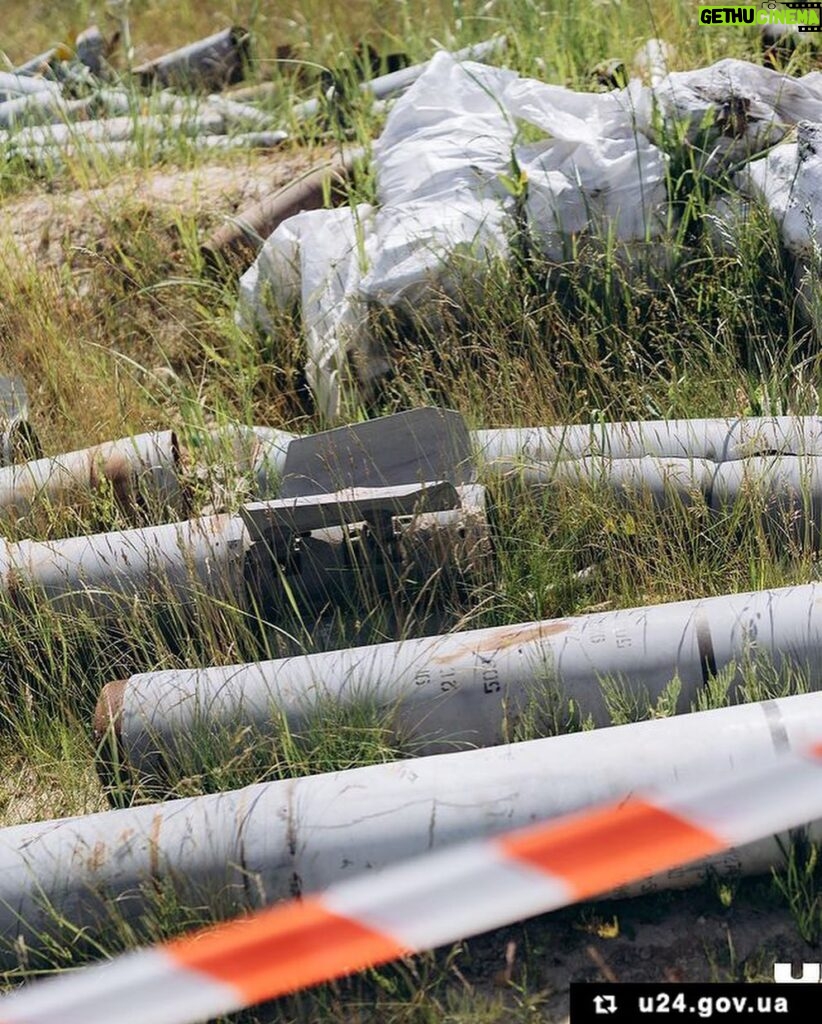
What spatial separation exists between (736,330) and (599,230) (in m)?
0.57

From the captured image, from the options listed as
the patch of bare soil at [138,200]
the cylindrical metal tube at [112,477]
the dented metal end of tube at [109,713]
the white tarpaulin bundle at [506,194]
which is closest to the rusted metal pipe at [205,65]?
the patch of bare soil at [138,200]

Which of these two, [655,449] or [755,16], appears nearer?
[655,449]

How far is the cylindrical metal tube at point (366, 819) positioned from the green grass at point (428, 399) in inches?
3.1

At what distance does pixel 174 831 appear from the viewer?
2.35 metres

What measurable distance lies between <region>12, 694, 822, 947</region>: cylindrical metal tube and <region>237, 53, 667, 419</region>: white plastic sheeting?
1.86 meters

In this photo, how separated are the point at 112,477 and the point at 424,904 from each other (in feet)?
6.19

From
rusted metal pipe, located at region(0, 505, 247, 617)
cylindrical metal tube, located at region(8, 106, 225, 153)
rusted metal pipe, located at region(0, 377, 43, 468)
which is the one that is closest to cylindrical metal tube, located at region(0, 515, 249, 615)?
rusted metal pipe, located at region(0, 505, 247, 617)

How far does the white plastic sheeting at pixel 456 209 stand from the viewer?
401 centimetres

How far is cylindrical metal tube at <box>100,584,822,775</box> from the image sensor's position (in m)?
2.62

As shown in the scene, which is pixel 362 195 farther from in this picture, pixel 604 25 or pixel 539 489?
pixel 539 489

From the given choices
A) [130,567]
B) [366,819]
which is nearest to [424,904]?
[366,819]

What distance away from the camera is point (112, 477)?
356 centimetres

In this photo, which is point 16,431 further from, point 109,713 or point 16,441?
point 109,713

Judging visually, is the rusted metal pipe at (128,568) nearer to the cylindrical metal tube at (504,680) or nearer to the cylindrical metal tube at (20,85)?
the cylindrical metal tube at (504,680)
